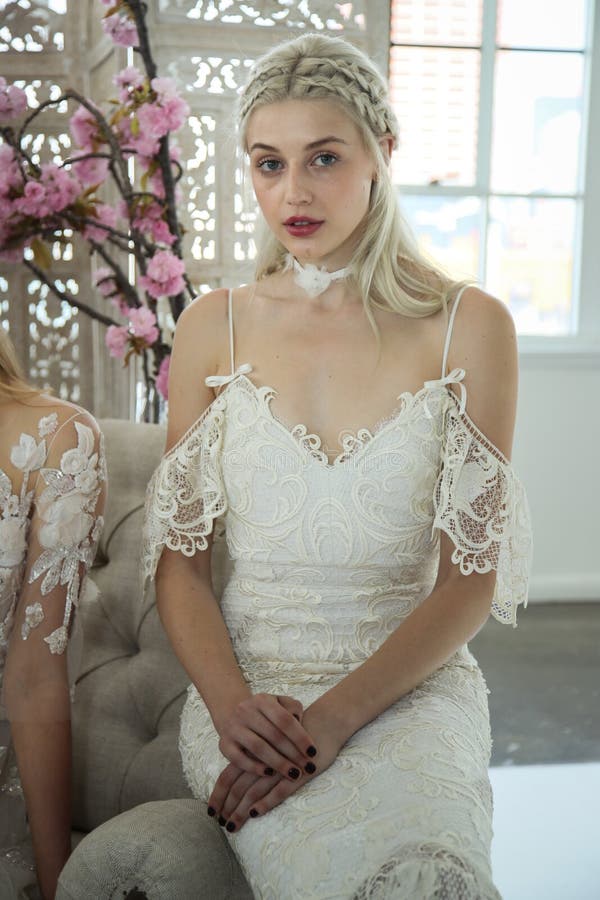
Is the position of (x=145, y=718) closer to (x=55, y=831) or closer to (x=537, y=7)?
(x=55, y=831)

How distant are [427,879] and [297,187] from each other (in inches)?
Result: 38.0

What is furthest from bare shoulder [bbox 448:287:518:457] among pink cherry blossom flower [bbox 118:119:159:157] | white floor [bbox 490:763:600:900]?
pink cherry blossom flower [bbox 118:119:159:157]

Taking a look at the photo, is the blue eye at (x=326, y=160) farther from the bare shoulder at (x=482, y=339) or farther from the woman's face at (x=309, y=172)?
the bare shoulder at (x=482, y=339)

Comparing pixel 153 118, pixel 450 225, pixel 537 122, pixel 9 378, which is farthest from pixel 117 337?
pixel 537 122

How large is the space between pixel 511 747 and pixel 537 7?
3.03m

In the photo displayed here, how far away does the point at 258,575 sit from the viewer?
5.14 ft

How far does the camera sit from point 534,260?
14.6 ft

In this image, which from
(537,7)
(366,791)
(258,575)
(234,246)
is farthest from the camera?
(537,7)

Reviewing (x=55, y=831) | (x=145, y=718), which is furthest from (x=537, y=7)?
(x=55, y=831)

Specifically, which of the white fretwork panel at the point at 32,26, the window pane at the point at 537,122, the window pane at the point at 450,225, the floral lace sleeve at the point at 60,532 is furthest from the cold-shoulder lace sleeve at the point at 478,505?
the window pane at the point at 537,122

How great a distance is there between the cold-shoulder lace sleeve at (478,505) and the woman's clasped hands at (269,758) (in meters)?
0.34

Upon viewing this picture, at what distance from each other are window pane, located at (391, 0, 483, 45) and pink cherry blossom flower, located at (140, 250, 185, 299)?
2.20m

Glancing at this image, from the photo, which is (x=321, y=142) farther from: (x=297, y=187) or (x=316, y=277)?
(x=316, y=277)

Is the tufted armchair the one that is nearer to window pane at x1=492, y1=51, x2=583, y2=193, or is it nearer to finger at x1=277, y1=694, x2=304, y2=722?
finger at x1=277, y1=694, x2=304, y2=722
